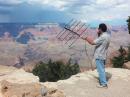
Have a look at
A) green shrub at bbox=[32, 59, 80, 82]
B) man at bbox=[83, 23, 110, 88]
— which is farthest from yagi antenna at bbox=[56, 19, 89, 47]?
green shrub at bbox=[32, 59, 80, 82]

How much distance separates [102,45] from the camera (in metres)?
17.1

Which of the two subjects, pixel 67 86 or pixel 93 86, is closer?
pixel 67 86

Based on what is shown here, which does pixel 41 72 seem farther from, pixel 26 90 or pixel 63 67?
pixel 26 90

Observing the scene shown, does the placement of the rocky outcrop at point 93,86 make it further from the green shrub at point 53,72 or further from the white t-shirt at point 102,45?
the green shrub at point 53,72

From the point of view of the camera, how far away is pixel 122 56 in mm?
51781

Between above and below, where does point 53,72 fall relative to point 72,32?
below

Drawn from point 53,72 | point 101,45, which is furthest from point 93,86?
point 53,72

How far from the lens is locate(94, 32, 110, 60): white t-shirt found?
1695 centimetres

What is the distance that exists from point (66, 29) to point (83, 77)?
3.98 meters

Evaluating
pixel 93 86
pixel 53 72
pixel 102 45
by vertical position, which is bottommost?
pixel 53 72

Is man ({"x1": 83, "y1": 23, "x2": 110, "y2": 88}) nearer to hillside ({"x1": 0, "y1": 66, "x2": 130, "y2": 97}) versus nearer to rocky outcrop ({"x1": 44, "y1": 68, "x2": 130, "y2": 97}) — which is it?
rocky outcrop ({"x1": 44, "y1": 68, "x2": 130, "y2": 97})

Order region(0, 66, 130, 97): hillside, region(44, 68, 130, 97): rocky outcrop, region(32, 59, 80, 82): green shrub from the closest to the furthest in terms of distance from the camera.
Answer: region(0, 66, 130, 97): hillside, region(44, 68, 130, 97): rocky outcrop, region(32, 59, 80, 82): green shrub

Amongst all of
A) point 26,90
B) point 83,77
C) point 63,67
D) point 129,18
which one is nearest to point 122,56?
point 129,18

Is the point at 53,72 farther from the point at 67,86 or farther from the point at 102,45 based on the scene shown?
→ the point at 102,45
